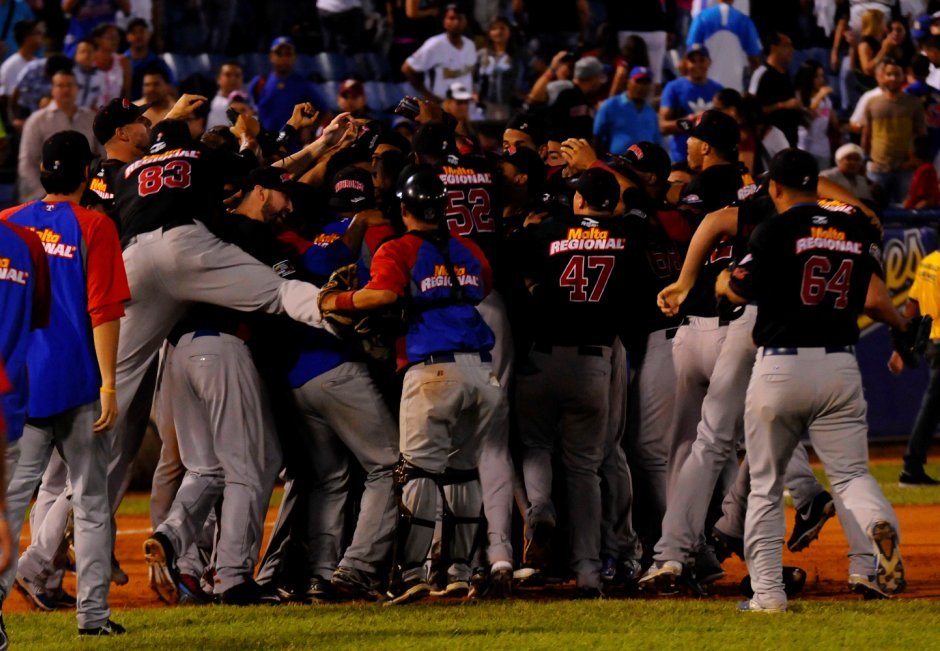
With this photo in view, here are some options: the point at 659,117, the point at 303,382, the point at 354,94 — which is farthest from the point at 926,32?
the point at 303,382

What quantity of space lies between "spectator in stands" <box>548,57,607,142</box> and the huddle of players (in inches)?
92.9

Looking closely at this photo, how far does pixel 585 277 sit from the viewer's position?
9.04m

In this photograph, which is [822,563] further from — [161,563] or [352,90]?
[352,90]

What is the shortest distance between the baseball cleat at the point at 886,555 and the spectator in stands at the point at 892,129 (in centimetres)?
1076

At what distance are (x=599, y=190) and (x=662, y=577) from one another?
7.15 feet

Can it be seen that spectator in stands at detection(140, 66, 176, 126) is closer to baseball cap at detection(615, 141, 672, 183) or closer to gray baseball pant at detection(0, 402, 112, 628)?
baseball cap at detection(615, 141, 672, 183)

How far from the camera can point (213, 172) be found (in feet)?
29.0

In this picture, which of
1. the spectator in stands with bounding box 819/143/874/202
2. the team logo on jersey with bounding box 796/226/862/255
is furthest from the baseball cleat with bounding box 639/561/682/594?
the spectator in stands with bounding box 819/143/874/202

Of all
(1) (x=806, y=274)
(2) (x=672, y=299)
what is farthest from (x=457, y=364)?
(1) (x=806, y=274)

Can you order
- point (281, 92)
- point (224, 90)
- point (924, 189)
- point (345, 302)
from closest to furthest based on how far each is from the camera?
point (345, 302) → point (281, 92) → point (224, 90) → point (924, 189)

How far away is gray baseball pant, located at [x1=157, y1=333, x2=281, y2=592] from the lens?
8711 mm

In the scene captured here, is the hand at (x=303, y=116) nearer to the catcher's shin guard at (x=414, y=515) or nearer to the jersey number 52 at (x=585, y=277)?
the jersey number 52 at (x=585, y=277)

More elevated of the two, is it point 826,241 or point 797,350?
point 826,241

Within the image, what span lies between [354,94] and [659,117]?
12.9ft
